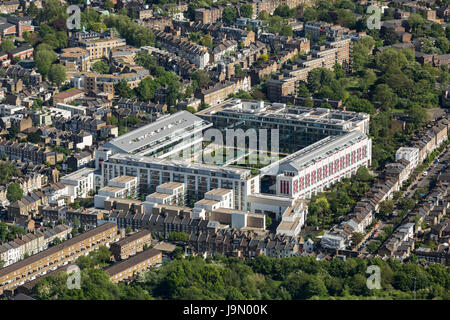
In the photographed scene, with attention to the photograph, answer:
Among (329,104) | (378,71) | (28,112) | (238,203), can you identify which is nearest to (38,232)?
(238,203)

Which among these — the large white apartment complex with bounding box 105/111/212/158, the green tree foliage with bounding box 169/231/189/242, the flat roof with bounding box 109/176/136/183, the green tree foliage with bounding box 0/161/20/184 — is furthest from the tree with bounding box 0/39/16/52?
the green tree foliage with bounding box 169/231/189/242

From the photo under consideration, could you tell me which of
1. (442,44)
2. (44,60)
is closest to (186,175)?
(44,60)

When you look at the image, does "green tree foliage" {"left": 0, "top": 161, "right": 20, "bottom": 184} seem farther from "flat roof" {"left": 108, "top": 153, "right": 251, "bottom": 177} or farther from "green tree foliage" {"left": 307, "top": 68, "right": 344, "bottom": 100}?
"green tree foliage" {"left": 307, "top": 68, "right": 344, "bottom": 100}

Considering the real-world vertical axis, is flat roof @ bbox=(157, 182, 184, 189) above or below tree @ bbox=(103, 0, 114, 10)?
below

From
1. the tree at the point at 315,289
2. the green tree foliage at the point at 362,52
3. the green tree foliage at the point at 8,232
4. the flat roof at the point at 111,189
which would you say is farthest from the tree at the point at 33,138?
the green tree foliage at the point at 362,52

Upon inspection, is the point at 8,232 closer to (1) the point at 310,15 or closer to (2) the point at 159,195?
(2) the point at 159,195

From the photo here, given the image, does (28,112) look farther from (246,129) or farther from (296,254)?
(296,254)
